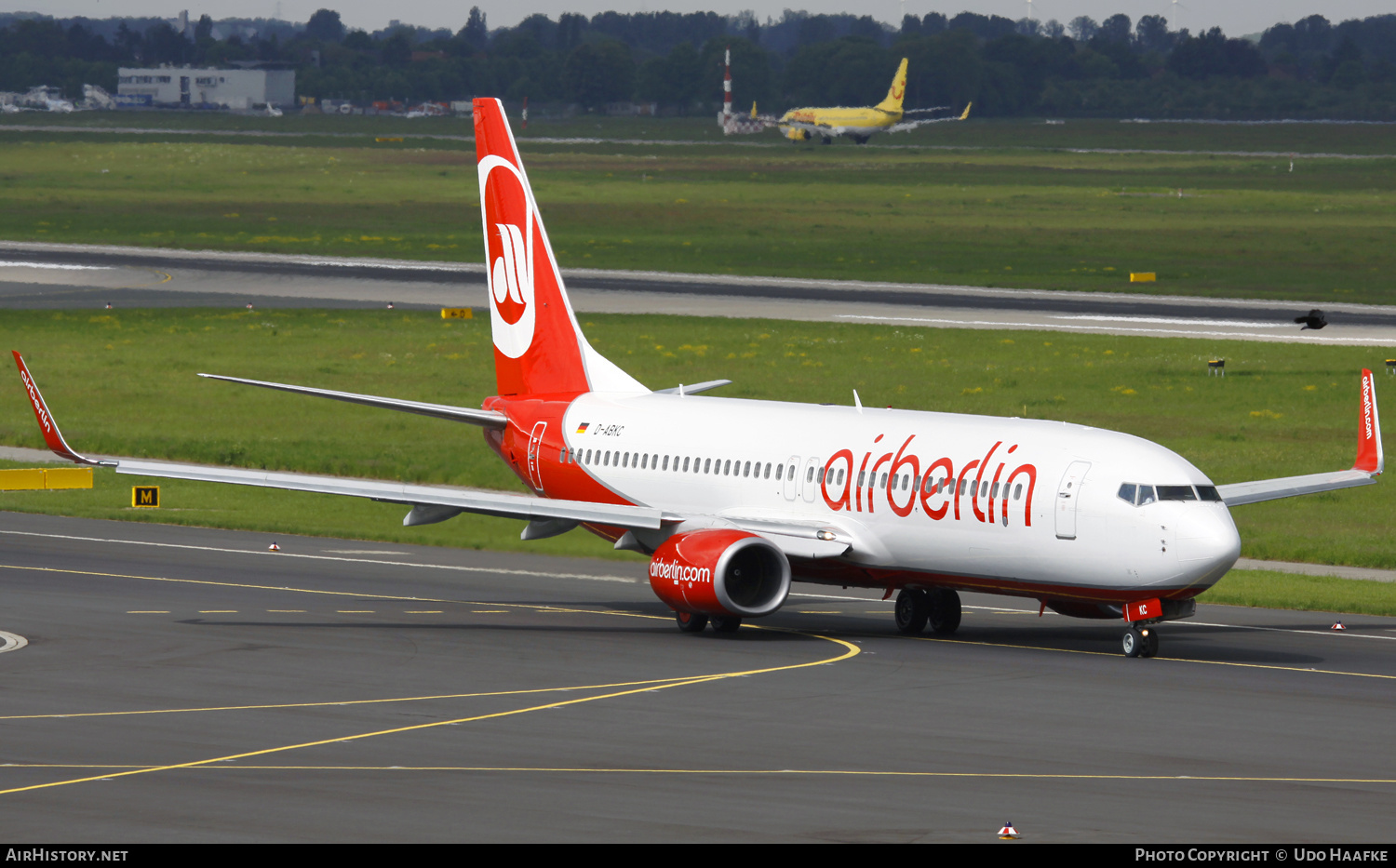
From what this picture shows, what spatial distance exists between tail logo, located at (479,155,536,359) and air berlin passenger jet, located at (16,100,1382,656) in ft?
2.69

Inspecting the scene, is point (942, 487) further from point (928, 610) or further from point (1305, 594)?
point (1305, 594)

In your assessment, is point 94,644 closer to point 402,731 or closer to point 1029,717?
point 402,731

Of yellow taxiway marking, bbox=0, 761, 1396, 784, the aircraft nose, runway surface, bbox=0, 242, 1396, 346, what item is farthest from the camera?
runway surface, bbox=0, 242, 1396, 346

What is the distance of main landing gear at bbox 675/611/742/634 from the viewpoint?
131 ft

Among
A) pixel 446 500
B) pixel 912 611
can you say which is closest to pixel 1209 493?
pixel 912 611

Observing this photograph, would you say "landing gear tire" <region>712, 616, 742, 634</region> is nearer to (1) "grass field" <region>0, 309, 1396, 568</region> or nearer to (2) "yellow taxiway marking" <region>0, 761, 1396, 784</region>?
(1) "grass field" <region>0, 309, 1396, 568</region>

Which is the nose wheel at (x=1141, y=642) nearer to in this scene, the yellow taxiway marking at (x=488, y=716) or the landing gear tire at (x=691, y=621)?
the yellow taxiway marking at (x=488, y=716)

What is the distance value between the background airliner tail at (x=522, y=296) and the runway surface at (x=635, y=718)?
15.6 ft

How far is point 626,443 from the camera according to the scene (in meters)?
43.9

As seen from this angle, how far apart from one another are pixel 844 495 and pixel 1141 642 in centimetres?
620

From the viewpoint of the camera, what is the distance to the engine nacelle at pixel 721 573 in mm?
38356

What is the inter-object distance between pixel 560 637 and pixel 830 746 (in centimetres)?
1157

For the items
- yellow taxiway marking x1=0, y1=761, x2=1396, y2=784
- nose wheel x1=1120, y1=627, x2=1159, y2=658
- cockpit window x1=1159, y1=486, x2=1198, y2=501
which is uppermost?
cockpit window x1=1159, y1=486, x2=1198, y2=501

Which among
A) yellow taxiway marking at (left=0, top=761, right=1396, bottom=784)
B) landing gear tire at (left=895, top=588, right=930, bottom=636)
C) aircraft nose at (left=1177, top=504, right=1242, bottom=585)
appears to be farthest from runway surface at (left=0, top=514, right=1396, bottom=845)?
aircraft nose at (left=1177, top=504, right=1242, bottom=585)
